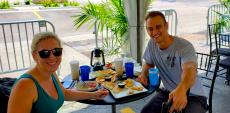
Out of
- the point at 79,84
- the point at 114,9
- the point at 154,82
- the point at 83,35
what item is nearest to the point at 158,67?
the point at 154,82

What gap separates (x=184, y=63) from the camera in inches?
88.2

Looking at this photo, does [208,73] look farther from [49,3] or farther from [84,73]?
[49,3]

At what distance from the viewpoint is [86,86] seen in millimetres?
2369

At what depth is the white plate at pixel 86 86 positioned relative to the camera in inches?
90.9

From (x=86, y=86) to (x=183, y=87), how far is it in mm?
897

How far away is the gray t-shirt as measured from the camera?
2.34 m

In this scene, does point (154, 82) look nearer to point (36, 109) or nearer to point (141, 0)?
point (36, 109)

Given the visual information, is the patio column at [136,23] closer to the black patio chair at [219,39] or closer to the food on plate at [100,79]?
the black patio chair at [219,39]

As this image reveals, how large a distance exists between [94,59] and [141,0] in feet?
4.73


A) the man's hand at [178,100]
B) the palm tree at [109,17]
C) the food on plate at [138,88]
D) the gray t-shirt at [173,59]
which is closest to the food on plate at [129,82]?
the food on plate at [138,88]

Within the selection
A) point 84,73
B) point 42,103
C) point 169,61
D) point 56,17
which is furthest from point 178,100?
point 56,17

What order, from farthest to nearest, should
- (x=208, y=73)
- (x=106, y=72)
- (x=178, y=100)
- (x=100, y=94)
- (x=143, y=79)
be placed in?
1. (x=208, y=73)
2. (x=106, y=72)
3. (x=143, y=79)
4. (x=100, y=94)
5. (x=178, y=100)

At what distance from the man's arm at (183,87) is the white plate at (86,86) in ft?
2.52

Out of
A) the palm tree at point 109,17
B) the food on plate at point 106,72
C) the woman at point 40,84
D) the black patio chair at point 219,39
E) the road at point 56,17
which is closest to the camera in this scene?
the woman at point 40,84
